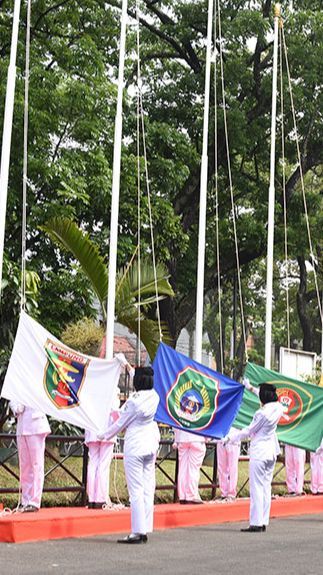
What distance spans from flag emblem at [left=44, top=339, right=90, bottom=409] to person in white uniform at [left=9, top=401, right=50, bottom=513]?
0.96 ft

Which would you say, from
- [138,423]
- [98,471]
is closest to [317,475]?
[98,471]

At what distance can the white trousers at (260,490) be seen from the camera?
44.1 ft

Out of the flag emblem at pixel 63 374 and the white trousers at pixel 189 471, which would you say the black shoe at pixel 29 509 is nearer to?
the flag emblem at pixel 63 374

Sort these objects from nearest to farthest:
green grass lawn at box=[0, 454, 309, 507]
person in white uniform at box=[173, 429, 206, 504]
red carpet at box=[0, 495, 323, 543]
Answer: red carpet at box=[0, 495, 323, 543], green grass lawn at box=[0, 454, 309, 507], person in white uniform at box=[173, 429, 206, 504]

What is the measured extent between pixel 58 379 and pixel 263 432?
274cm

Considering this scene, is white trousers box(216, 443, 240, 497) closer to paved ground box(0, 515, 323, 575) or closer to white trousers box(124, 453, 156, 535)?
paved ground box(0, 515, 323, 575)

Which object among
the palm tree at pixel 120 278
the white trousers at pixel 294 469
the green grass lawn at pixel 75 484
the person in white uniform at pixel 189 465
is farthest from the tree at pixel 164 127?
the person in white uniform at pixel 189 465

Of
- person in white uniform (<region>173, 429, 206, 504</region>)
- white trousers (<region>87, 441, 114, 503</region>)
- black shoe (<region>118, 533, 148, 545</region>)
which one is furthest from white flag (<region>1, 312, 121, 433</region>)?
person in white uniform (<region>173, 429, 206, 504</region>)

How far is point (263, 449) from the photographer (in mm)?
13711

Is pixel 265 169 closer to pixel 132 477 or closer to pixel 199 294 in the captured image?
pixel 199 294

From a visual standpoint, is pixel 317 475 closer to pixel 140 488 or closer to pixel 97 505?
pixel 97 505

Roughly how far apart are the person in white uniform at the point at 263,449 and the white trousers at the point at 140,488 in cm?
213

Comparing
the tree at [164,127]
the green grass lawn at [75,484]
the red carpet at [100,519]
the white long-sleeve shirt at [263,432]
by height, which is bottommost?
the red carpet at [100,519]

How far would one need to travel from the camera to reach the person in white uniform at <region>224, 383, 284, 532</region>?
44.4 feet
